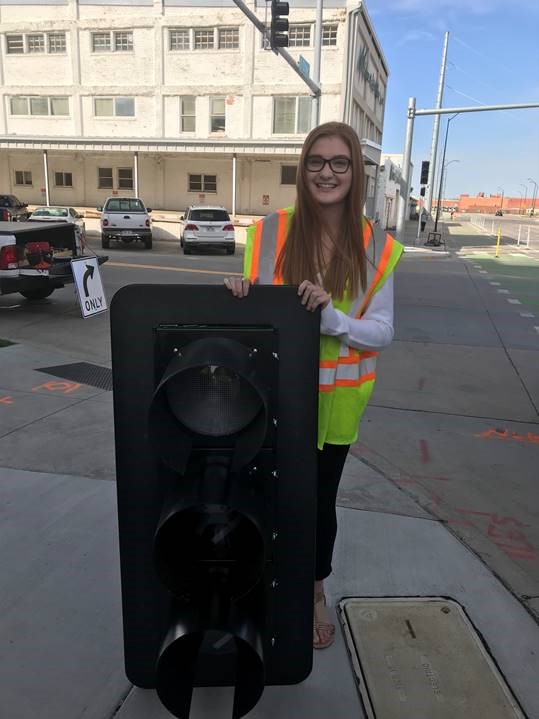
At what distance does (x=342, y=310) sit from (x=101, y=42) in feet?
106

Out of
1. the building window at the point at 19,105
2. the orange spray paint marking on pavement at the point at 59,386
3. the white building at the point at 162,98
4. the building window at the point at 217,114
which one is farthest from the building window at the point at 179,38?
the orange spray paint marking on pavement at the point at 59,386

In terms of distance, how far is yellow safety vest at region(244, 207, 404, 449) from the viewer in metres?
2.08

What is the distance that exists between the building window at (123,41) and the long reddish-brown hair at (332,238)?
31.3m

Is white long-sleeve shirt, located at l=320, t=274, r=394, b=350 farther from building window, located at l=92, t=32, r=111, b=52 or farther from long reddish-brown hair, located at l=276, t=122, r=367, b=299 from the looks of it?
building window, located at l=92, t=32, r=111, b=52

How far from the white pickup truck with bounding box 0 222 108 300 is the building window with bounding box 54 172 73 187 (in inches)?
922

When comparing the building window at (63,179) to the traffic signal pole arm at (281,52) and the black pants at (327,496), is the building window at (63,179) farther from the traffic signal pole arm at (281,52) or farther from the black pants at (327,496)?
the black pants at (327,496)

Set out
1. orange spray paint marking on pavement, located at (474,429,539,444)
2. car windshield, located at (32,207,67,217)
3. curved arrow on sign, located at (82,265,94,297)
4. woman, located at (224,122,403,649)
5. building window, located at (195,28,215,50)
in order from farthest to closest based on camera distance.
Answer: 1. building window, located at (195,28,215,50)
2. car windshield, located at (32,207,67,217)
3. curved arrow on sign, located at (82,265,94,297)
4. orange spray paint marking on pavement, located at (474,429,539,444)
5. woman, located at (224,122,403,649)

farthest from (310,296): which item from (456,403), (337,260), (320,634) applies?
(456,403)

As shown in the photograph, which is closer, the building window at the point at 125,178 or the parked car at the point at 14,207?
the parked car at the point at 14,207

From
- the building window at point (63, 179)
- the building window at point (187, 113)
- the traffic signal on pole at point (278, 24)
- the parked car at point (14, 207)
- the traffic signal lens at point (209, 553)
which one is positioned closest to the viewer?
the traffic signal lens at point (209, 553)

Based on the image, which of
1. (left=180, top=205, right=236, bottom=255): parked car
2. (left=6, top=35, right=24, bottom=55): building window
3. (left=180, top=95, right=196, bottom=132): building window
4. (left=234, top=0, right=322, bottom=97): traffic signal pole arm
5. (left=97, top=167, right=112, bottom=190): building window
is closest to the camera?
(left=234, top=0, right=322, bottom=97): traffic signal pole arm

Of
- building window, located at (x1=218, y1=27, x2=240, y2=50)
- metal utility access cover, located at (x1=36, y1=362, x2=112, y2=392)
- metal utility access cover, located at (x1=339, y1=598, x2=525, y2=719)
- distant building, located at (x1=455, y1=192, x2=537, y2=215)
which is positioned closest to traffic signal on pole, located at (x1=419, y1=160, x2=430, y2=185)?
building window, located at (x1=218, y1=27, x2=240, y2=50)

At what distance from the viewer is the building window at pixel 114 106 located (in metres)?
29.5

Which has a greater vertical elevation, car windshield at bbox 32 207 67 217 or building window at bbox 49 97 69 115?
building window at bbox 49 97 69 115
